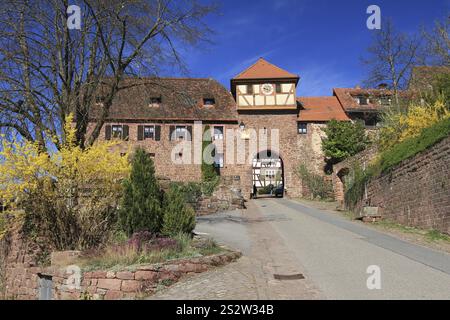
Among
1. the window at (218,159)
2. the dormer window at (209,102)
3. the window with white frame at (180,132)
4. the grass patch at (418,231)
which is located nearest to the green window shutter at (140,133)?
the window with white frame at (180,132)

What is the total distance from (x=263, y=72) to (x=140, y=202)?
28658 millimetres

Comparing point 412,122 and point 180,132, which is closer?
point 412,122

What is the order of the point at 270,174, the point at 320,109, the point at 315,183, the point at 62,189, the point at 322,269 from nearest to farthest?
the point at 322,269 → the point at 62,189 → the point at 315,183 → the point at 320,109 → the point at 270,174

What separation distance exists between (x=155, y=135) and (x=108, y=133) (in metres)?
3.72

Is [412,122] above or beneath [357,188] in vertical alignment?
above

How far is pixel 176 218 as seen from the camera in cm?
1027

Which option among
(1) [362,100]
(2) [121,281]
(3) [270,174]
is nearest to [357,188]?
(2) [121,281]

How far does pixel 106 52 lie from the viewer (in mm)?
13555

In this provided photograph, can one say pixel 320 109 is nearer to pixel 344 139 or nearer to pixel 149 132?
pixel 344 139

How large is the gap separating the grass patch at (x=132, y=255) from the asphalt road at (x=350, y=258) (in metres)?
1.77

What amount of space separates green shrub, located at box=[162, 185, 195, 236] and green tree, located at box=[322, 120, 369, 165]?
2587 centimetres

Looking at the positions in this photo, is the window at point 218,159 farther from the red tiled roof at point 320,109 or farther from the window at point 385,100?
→ the window at point 385,100

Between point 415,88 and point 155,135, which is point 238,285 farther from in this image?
point 155,135

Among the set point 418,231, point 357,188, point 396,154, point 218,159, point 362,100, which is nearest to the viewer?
point 418,231
